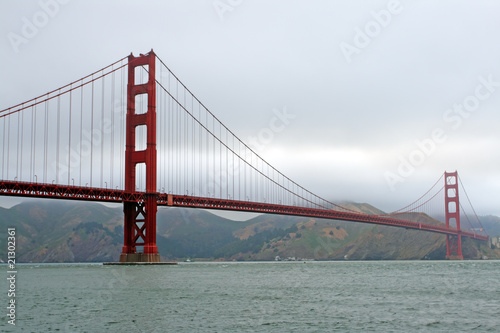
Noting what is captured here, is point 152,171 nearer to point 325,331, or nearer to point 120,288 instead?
point 120,288

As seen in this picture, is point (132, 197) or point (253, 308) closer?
point (253, 308)

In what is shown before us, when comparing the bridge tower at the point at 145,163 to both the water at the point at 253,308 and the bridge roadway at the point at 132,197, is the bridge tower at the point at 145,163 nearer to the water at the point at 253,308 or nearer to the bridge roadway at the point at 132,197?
the bridge roadway at the point at 132,197

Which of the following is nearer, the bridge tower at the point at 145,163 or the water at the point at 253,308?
the water at the point at 253,308

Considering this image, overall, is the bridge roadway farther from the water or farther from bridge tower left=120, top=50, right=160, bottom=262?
the water

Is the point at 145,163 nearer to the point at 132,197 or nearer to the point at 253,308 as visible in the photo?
the point at 132,197

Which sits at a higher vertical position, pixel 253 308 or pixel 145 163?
pixel 145 163

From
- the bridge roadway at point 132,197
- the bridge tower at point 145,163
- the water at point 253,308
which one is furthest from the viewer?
the bridge tower at point 145,163

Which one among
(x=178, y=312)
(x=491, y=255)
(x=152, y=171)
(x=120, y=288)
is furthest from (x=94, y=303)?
(x=491, y=255)

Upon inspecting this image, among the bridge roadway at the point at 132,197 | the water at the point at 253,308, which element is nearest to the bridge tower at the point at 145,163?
the bridge roadway at the point at 132,197

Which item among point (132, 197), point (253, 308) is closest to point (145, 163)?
point (132, 197)

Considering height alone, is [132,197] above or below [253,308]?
above
